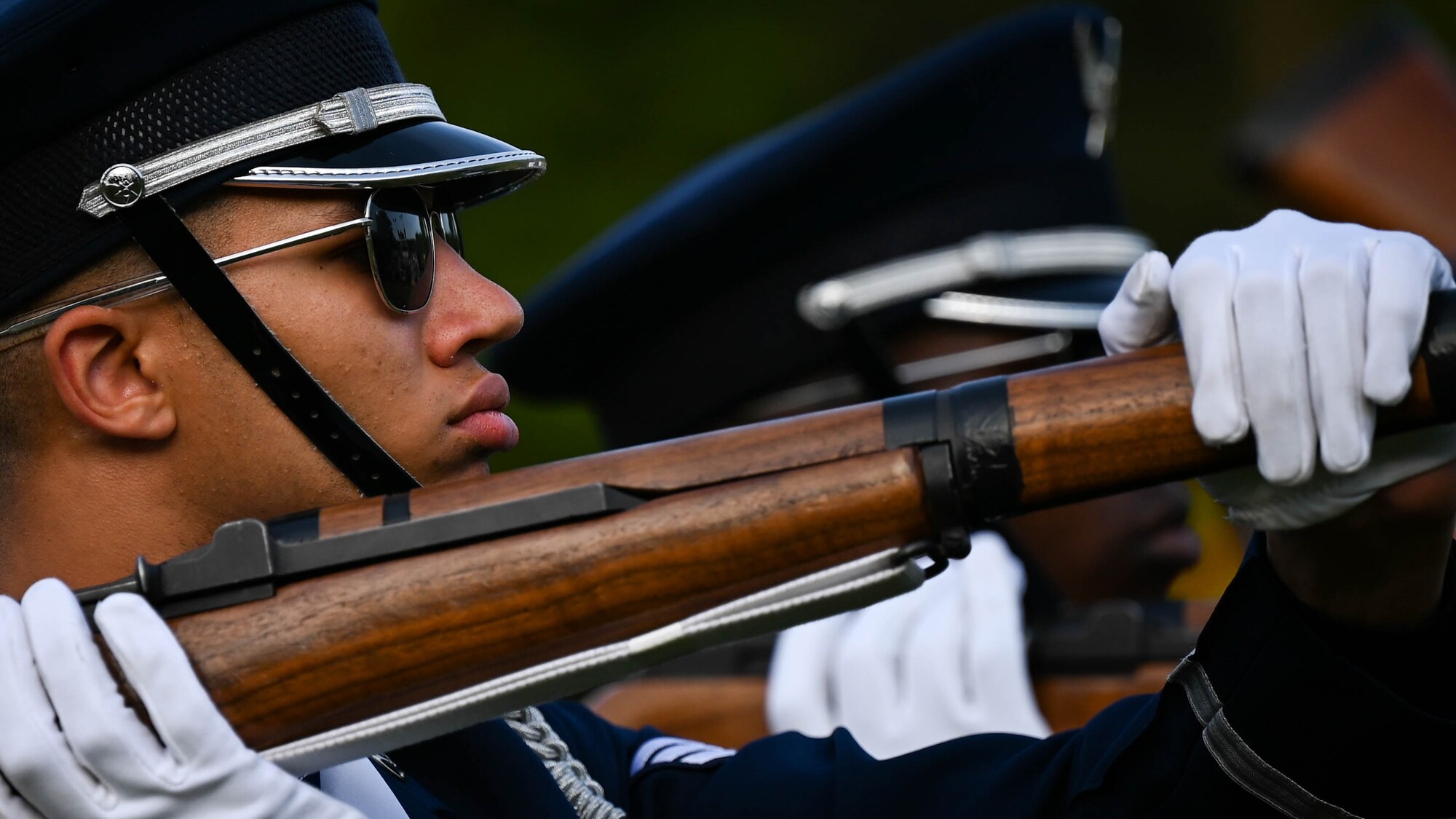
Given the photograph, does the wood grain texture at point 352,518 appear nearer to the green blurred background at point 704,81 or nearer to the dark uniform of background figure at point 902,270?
the dark uniform of background figure at point 902,270

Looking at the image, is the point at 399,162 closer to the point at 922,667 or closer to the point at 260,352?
the point at 260,352

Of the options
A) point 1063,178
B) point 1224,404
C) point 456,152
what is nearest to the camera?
point 1224,404

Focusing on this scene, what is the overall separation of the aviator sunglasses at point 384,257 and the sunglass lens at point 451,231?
1.5 inches

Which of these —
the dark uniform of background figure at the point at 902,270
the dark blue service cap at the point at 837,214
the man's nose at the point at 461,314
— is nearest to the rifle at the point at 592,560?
the man's nose at the point at 461,314

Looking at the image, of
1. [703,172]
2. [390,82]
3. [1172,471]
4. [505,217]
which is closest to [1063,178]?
[703,172]

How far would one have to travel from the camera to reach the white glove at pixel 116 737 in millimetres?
2029

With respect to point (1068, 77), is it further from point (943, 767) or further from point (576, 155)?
point (576, 155)

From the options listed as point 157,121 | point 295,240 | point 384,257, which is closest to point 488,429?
point 384,257

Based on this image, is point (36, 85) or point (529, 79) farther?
point (529, 79)

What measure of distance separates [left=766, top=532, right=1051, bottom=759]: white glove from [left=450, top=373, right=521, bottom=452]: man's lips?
1.52 metres

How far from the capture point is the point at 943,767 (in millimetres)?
2631

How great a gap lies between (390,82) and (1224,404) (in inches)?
60.2

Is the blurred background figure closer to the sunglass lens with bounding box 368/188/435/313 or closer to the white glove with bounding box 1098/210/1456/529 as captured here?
the sunglass lens with bounding box 368/188/435/313

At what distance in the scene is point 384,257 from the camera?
2.58 m
